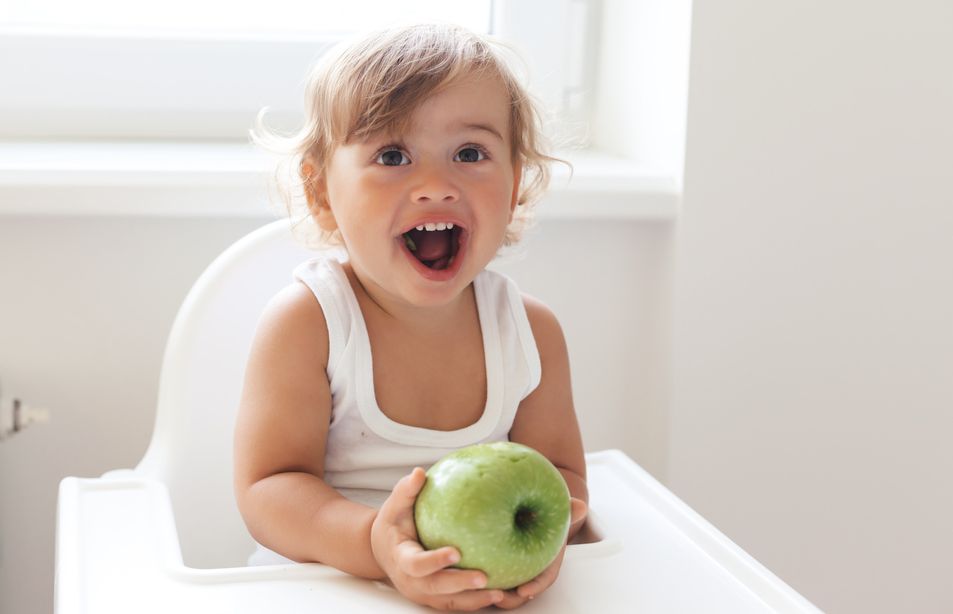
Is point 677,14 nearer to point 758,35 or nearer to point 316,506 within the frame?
point 758,35

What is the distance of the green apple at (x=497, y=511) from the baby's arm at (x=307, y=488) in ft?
0.03

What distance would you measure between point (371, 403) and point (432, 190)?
178 mm

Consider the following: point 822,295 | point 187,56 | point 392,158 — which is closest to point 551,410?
point 392,158

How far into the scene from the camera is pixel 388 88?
0.86 meters

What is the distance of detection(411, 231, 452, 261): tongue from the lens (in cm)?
92

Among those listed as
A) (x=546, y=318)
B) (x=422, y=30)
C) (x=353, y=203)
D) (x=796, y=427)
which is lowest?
(x=796, y=427)

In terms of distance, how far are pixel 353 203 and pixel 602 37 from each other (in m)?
0.61


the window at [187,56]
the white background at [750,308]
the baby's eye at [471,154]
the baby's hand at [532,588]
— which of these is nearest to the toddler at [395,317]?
the baby's eye at [471,154]

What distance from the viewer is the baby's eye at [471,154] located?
893 millimetres

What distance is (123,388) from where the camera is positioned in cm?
118

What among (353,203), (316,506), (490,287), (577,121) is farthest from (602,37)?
(316,506)

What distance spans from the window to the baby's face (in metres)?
0.42

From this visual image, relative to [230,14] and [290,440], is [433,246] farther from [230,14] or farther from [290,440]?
[230,14]

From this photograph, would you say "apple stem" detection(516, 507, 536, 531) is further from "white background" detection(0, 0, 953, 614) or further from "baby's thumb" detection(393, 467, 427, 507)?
"white background" detection(0, 0, 953, 614)
